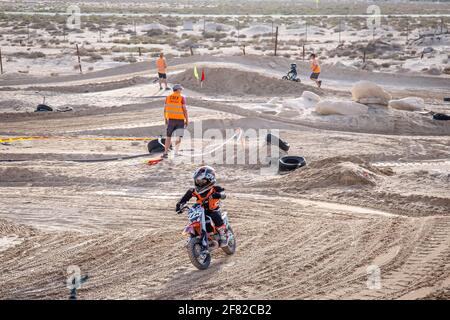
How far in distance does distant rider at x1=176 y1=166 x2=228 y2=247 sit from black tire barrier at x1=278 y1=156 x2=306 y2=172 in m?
6.79

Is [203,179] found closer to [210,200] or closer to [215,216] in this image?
[210,200]

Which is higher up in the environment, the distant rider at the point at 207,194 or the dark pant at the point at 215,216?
the distant rider at the point at 207,194

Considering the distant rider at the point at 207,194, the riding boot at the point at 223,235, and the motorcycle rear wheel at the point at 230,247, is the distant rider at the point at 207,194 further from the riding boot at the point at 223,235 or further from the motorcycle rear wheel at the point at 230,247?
the motorcycle rear wheel at the point at 230,247

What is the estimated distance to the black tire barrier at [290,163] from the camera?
16.9m

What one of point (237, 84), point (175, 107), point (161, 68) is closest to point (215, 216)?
point (175, 107)

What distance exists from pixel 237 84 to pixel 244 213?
1750 cm

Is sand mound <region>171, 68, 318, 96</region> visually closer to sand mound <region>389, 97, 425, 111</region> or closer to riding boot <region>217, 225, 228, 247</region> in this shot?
sand mound <region>389, 97, 425, 111</region>

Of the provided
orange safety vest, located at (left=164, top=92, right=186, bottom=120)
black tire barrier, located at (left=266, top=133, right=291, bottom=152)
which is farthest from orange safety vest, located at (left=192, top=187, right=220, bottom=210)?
black tire barrier, located at (left=266, top=133, right=291, bottom=152)

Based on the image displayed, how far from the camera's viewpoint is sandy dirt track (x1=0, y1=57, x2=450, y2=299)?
9.46 m

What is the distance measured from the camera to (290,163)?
17.1 meters

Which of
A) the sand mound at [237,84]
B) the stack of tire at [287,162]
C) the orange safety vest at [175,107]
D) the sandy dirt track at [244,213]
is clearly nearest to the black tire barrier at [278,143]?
the stack of tire at [287,162]

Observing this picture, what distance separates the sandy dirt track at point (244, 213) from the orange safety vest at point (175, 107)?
1.14 metres

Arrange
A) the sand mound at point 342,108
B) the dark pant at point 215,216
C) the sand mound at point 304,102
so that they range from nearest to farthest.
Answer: the dark pant at point 215,216, the sand mound at point 342,108, the sand mound at point 304,102
